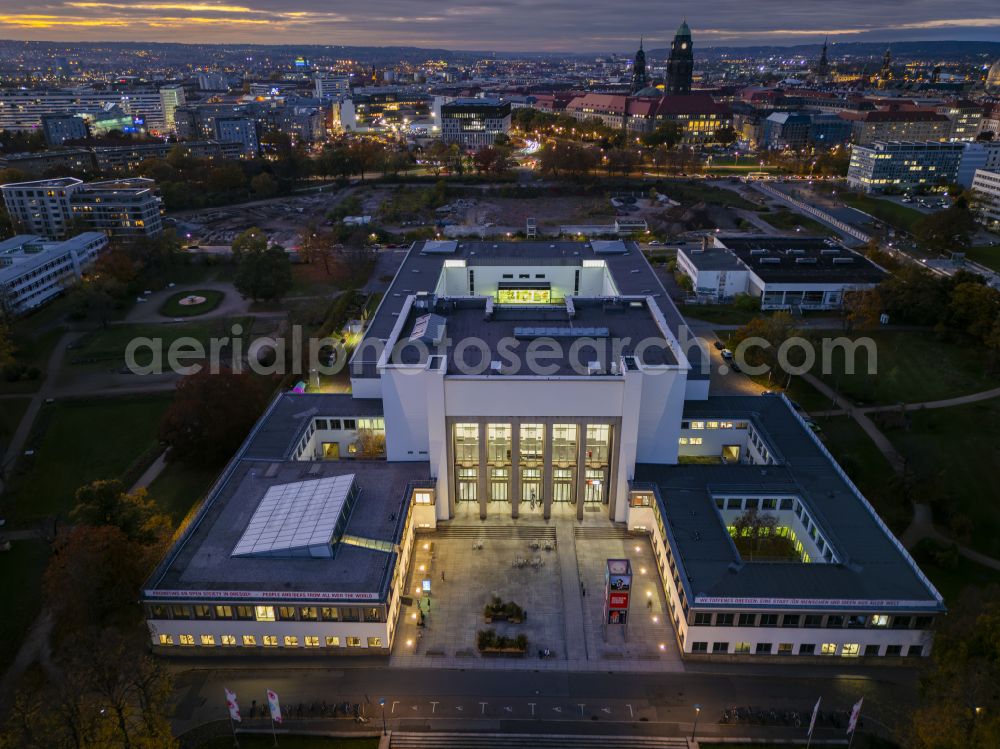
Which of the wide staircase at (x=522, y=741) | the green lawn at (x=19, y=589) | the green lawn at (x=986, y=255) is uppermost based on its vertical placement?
the green lawn at (x=986, y=255)

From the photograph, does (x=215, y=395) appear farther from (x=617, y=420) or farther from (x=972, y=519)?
(x=972, y=519)

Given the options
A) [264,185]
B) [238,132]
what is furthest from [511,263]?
[238,132]

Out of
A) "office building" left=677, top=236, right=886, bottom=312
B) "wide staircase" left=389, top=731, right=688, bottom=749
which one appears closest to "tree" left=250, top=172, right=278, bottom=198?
"office building" left=677, top=236, right=886, bottom=312

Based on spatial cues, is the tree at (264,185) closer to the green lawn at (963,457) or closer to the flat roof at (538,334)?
the flat roof at (538,334)

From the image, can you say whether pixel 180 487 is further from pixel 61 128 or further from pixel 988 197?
pixel 61 128

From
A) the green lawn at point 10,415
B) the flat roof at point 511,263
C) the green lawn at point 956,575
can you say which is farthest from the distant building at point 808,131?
the green lawn at point 10,415

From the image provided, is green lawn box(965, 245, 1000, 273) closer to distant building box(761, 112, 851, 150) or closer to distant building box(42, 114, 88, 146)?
distant building box(761, 112, 851, 150)
